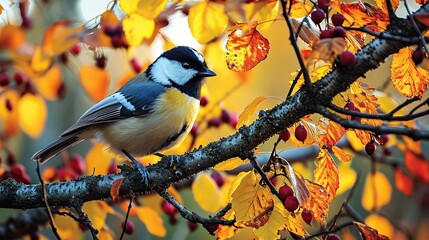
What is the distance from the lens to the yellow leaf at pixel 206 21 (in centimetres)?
193

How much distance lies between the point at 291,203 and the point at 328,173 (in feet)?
0.77

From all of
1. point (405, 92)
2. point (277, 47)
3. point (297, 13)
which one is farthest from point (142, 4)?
point (277, 47)

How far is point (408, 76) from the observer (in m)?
1.78

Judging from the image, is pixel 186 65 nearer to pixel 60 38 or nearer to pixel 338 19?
pixel 60 38

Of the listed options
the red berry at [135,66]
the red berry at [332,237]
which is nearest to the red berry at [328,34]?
the red berry at [332,237]

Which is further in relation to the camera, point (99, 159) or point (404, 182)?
point (404, 182)

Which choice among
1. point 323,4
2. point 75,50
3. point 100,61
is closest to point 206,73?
point 100,61

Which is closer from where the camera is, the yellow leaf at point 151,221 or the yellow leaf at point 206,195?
the yellow leaf at point 151,221

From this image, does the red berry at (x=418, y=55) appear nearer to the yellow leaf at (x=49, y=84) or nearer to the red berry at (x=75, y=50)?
the red berry at (x=75, y=50)

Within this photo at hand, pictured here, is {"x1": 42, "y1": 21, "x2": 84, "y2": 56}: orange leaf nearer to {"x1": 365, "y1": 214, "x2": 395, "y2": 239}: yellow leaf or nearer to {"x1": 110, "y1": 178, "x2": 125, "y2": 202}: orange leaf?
{"x1": 110, "y1": 178, "x2": 125, "y2": 202}: orange leaf

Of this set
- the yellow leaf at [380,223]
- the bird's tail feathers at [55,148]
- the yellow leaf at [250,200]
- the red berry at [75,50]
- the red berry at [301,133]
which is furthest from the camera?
the red berry at [75,50]

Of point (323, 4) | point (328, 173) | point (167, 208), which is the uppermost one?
point (323, 4)

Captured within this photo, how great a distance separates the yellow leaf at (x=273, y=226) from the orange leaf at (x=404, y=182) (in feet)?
5.91

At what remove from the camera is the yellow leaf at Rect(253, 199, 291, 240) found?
175 centimetres
